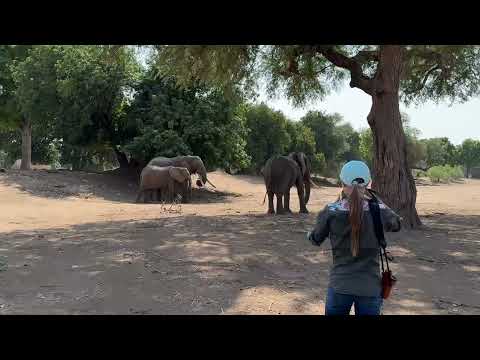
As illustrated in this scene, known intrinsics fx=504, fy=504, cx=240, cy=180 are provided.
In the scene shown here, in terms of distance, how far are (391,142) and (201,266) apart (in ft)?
22.1

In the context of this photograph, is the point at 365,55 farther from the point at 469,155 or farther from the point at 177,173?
the point at 469,155

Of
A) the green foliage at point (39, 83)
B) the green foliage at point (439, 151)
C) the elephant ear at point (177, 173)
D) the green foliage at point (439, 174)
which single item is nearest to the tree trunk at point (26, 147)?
the green foliage at point (39, 83)

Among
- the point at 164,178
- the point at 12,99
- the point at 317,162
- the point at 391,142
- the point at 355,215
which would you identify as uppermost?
the point at 12,99

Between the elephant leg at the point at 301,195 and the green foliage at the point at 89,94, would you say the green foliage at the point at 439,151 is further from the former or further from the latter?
the elephant leg at the point at 301,195

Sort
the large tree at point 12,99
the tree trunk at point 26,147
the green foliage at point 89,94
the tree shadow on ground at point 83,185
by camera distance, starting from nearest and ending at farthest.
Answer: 1. the tree shadow on ground at point 83,185
2. the green foliage at point 89,94
3. the large tree at point 12,99
4. the tree trunk at point 26,147

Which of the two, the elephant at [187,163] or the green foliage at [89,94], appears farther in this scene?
the green foliage at [89,94]

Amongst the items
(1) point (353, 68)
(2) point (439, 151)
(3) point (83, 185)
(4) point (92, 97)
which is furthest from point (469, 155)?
(1) point (353, 68)

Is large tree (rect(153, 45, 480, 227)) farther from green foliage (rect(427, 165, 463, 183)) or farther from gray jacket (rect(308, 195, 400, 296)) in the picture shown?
green foliage (rect(427, 165, 463, 183))

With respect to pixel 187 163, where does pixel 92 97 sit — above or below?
above

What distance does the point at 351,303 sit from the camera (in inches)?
137

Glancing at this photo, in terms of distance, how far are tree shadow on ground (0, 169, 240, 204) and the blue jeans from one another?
1932 centimetres

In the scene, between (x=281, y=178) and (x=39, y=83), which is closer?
(x=281, y=178)

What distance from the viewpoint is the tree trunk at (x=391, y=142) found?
39.2 ft

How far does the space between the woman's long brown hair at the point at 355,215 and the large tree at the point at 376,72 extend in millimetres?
8922
